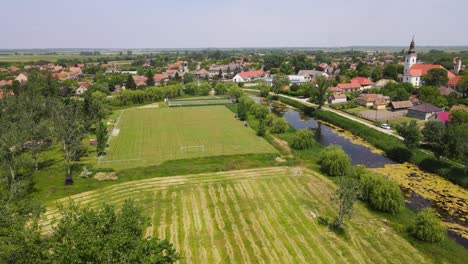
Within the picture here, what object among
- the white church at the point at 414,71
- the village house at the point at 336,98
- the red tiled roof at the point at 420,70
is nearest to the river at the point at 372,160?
the village house at the point at 336,98

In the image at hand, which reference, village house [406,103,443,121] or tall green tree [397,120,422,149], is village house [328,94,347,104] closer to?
village house [406,103,443,121]

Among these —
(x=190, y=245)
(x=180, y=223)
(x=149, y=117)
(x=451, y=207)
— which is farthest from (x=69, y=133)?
(x=451, y=207)

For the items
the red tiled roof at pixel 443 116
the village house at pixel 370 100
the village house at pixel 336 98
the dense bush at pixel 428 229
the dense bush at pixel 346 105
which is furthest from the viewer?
the village house at pixel 336 98

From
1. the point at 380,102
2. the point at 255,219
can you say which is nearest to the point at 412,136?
the point at 255,219

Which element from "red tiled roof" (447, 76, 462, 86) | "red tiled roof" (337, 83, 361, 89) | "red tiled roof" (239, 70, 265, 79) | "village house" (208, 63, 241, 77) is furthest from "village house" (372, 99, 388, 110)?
"village house" (208, 63, 241, 77)

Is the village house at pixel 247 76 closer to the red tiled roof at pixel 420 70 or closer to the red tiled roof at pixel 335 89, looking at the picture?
the red tiled roof at pixel 335 89

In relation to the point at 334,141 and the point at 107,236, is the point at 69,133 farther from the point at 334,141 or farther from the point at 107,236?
the point at 334,141
